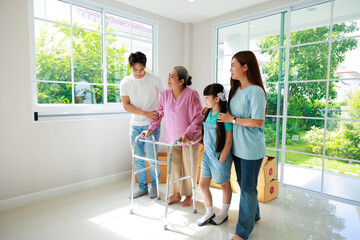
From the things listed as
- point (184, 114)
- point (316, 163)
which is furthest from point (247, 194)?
point (316, 163)

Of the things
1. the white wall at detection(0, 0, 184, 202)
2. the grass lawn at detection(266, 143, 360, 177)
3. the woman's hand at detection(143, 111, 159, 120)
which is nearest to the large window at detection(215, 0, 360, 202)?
the grass lawn at detection(266, 143, 360, 177)

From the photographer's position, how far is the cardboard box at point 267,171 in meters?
2.75

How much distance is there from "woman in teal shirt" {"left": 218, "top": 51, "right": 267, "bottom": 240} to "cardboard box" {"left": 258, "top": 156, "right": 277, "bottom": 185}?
88 centimetres

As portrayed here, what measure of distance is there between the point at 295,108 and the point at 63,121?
10.2 ft

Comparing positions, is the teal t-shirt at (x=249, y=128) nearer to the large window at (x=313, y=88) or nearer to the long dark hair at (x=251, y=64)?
the long dark hair at (x=251, y=64)

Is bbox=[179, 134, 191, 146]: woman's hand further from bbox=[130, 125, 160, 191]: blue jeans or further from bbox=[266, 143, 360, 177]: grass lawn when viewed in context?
bbox=[266, 143, 360, 177]: grass lawn

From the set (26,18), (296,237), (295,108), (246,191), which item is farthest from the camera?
(295,108)

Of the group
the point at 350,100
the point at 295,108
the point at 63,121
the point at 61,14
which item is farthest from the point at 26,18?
the point at 350,100

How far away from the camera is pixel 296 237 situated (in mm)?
2104

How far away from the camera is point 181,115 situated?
2.41 meters

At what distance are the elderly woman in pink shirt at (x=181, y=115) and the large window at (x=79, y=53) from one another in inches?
48.0

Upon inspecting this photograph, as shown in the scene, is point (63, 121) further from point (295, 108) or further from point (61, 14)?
point (295, 108)

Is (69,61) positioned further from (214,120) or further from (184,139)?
(214,120)

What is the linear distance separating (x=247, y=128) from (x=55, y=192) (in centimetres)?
248
